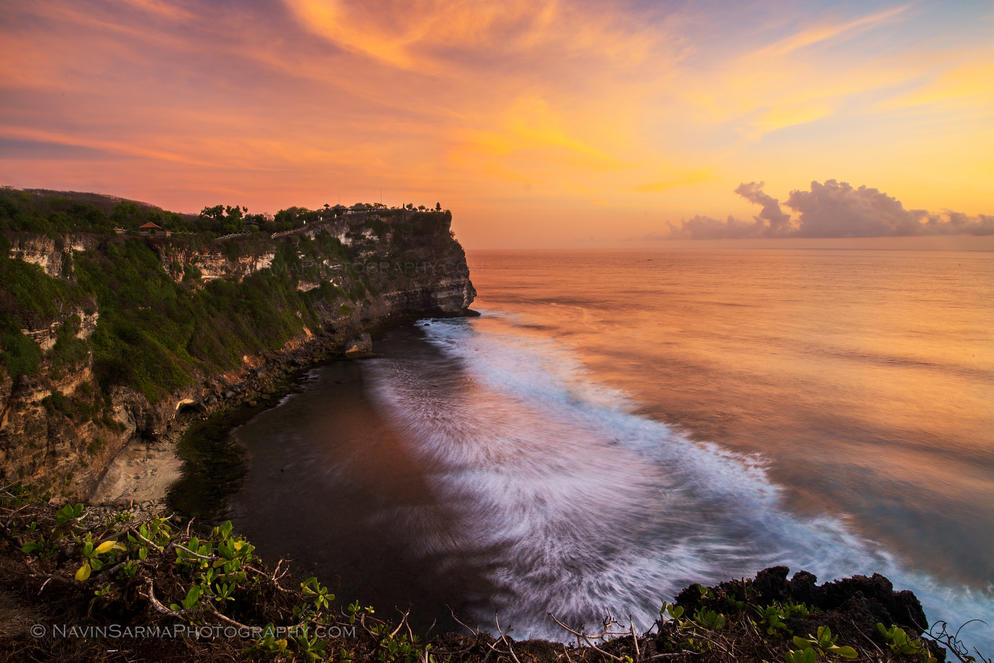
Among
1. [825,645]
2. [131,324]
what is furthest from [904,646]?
[131,324]

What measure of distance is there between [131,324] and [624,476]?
21.2m

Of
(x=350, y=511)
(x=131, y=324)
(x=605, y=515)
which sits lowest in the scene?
(x=605, y=515)

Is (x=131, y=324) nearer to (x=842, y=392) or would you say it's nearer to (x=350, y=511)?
(x=350, y=511)

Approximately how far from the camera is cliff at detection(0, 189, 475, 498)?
13328 millimetres

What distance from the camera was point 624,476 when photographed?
643 inches

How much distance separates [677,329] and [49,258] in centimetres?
4388

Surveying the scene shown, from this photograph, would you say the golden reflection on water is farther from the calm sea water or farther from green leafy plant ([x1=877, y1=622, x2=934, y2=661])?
green leafy plant ([x1=877, y1=622, x2=934, y2=661])

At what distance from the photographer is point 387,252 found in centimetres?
5262

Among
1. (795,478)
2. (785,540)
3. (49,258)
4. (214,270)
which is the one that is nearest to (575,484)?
(785,540)

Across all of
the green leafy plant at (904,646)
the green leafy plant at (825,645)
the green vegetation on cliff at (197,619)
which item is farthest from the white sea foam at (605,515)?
the green leafy plant at (825,645)

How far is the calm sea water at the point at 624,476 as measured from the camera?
11.2 metres

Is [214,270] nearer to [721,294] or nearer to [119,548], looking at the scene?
[119,548]

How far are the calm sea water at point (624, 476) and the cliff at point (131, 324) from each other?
12.8 ft

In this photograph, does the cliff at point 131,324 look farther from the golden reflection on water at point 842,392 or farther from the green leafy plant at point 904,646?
the golden reflection on water at point 842,392
